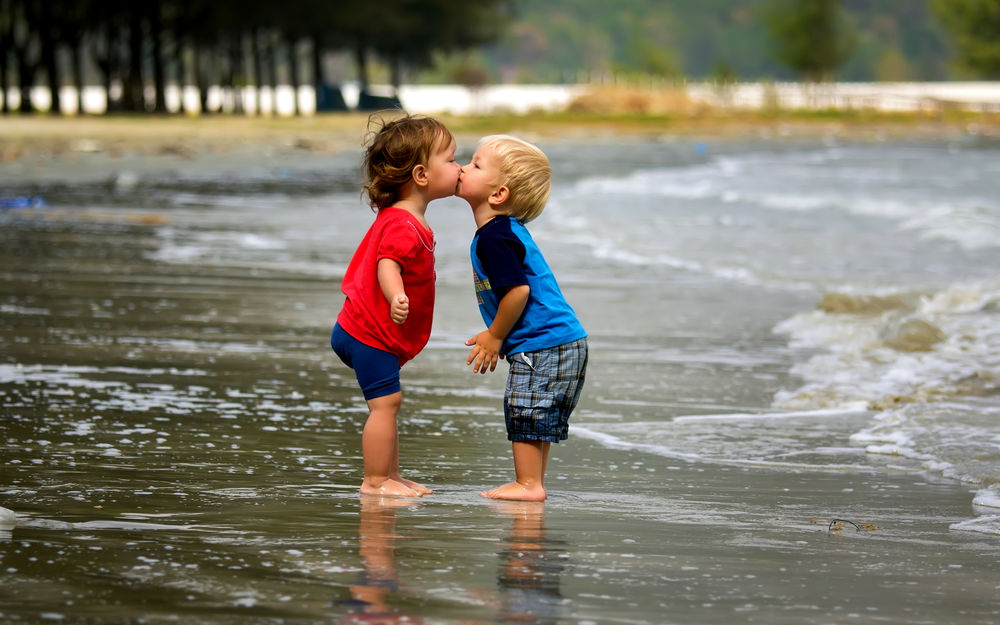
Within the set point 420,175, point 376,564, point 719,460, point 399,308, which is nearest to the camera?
point 376,564

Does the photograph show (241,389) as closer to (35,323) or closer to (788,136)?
(35,323)

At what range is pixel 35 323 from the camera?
24.8ft

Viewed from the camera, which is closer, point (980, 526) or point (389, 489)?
point (980, 526)

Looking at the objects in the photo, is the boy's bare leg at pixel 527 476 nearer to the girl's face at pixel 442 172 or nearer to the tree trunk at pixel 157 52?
the girl's face at pixel 442 172

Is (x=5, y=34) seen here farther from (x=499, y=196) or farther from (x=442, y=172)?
(x=499, y=196)

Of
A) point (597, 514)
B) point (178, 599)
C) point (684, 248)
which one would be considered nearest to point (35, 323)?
point (597, 514)

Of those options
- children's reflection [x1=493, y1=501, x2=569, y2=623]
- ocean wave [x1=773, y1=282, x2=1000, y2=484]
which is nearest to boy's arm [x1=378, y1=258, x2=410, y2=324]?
children's reflection [x1=493, y1=501, x2=569, y2=623]

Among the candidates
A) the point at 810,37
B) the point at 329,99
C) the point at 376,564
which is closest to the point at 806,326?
the point at 376,564

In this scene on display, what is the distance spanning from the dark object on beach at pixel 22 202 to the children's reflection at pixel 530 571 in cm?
1328

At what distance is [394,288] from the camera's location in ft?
13.4

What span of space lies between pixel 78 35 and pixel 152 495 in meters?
57.4

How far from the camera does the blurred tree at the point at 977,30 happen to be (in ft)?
362

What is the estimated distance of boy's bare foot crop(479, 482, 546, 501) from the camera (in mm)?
4039

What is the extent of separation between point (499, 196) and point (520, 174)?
88 millimetres
